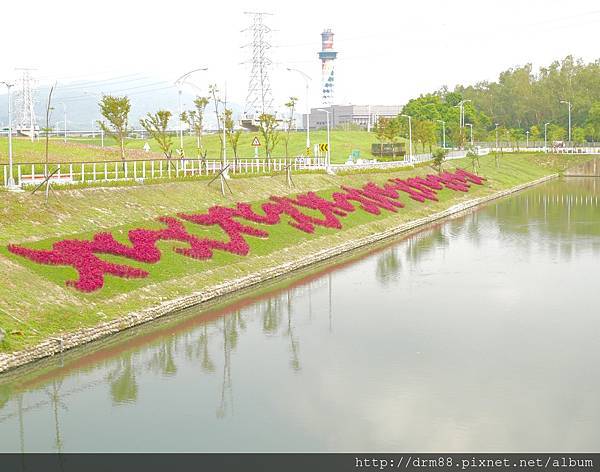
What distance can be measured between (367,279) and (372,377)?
17629mm

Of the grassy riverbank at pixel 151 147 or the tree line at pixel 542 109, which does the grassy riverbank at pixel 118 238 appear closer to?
the grassy riverbank at pixel 151 147

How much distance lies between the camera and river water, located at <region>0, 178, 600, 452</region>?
20391 millimetres

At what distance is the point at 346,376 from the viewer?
82.8ft

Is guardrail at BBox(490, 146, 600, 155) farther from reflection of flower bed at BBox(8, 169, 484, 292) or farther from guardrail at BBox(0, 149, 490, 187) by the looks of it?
reflection of flower bed at BBox(8, 169, 484, 292)

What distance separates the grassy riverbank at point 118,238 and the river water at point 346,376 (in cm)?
183

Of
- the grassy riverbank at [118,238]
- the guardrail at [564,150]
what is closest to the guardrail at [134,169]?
the grassy riverbank at [118,238]

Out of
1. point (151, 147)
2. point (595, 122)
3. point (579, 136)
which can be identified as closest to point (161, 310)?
point (151, 147)

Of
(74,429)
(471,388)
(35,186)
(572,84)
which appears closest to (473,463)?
(471,388)

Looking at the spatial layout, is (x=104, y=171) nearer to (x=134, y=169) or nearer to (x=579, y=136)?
(x=134, y=169)

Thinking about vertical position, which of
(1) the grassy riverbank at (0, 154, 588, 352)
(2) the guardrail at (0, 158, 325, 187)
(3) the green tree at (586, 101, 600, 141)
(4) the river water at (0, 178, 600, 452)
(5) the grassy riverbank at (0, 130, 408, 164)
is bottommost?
(4) the river water at (0, 178, 600, 452)

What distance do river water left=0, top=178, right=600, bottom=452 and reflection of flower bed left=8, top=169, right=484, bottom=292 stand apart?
3.99 m

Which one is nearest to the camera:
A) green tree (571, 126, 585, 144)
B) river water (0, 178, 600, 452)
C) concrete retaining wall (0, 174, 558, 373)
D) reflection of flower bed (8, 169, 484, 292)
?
river water (0, 178, 600, 452)

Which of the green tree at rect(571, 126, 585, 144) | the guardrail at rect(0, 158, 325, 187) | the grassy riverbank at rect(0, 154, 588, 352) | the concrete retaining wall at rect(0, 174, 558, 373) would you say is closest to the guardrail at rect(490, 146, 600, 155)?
the green tree at rect(571, 126, 585, 144)

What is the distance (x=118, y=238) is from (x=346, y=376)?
57.4 feet
